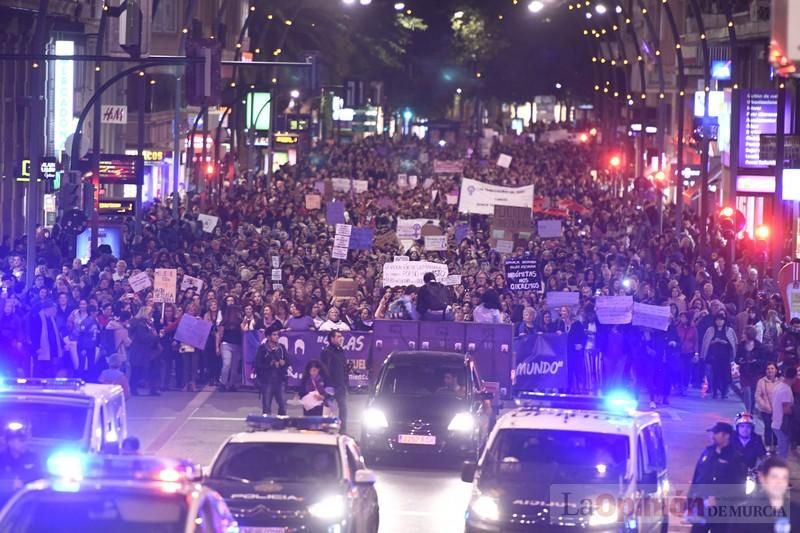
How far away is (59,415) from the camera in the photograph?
1694cm

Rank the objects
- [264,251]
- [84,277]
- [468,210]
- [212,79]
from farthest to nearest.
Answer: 1. [468,210]
2. [264,251]
3. [84,277]
4. [212,79]

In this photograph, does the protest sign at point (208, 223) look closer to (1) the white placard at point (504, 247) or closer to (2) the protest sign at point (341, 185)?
(1) the white placard at point (504, 247)

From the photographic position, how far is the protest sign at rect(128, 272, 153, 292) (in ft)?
103

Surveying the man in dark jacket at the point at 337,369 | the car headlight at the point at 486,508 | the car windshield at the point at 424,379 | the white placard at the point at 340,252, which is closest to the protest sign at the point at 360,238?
the white placard at the point at 340,252

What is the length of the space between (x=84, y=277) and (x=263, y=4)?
47.1 m

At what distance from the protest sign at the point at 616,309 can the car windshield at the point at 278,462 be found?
13356mm

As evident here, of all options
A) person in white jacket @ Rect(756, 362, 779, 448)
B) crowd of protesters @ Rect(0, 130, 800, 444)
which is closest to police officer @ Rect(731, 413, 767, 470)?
person in white jacket @ Rect(756, 362, 779, 448)

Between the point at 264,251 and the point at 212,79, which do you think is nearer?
the point at 212,79

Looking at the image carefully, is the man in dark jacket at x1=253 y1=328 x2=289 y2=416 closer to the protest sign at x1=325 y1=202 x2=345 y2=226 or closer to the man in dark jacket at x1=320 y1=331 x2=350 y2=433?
the man in dark jacket at x1=320 y1=331 x2=350 y2=433

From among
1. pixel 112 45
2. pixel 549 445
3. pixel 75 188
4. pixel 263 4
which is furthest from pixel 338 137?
pixel 549 445

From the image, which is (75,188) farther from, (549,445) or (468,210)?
(549,445)

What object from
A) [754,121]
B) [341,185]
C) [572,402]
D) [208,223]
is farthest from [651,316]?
[341,185]

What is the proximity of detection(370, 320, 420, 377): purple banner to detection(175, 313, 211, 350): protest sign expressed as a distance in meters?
2.72

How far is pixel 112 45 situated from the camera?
5784 centimetres
